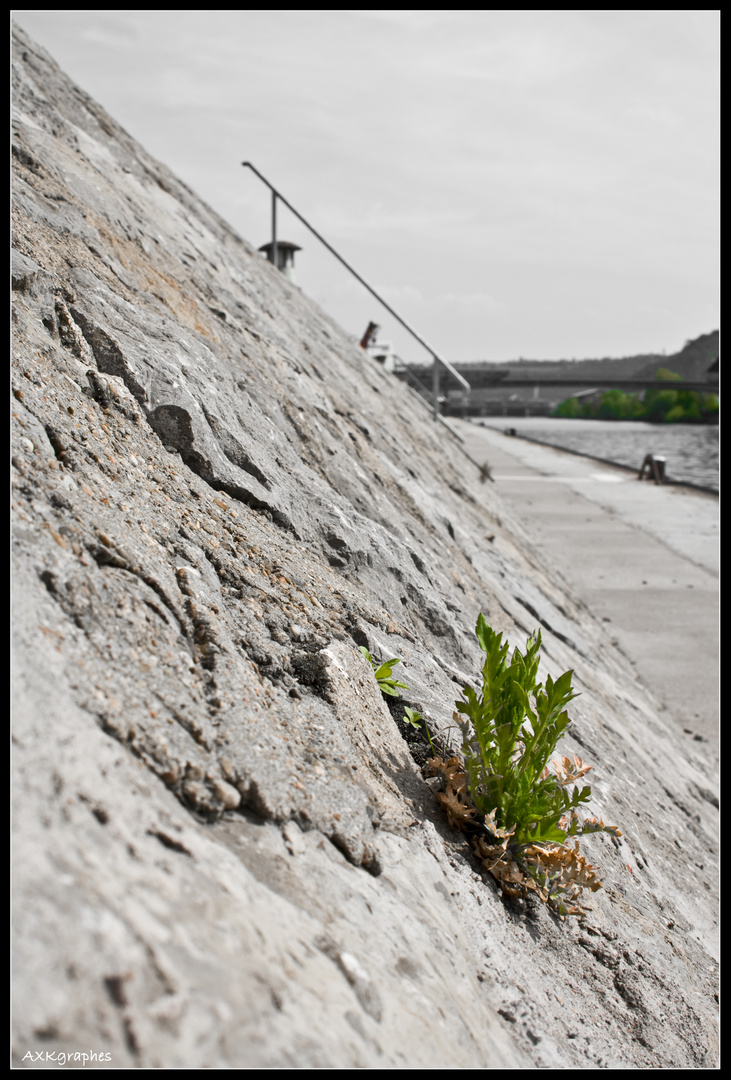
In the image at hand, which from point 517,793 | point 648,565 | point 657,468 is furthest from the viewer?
point 657,468

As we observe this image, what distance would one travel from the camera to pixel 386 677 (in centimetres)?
250

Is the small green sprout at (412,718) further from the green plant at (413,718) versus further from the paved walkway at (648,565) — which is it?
the paved walkway at (648,565)

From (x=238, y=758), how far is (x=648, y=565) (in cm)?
1040

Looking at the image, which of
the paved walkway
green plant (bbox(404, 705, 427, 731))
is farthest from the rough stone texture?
the paved walkway

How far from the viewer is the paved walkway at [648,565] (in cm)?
681

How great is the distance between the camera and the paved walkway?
6.81 metres

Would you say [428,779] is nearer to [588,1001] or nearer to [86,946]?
[588,1001]

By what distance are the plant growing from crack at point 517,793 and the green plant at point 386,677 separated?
0.95 feet

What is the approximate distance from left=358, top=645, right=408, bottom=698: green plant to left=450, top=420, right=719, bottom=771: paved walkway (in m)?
3.90

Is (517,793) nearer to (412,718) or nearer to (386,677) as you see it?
(412,718)

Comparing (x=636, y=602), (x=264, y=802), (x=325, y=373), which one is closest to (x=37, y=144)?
(x=325, y=373)

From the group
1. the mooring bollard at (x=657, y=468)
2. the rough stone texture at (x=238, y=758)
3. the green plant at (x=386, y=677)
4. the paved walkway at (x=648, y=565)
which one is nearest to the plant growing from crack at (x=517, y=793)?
the rough stone texture at (x=238, y=758)

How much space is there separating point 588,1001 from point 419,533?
259cm

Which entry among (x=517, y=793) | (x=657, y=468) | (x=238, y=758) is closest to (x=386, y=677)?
(x=517, y=793)
